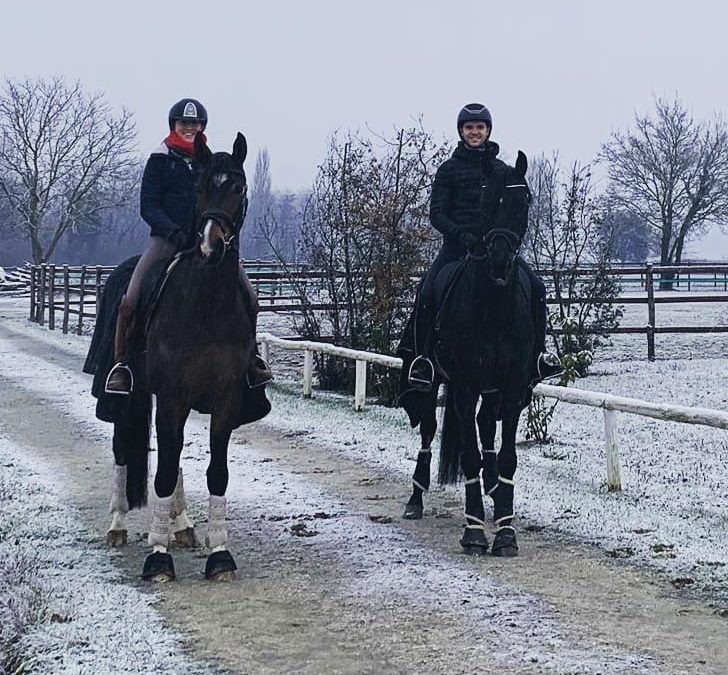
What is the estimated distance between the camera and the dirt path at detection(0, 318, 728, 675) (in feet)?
17.0

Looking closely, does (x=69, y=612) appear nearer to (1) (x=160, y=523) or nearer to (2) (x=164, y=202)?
(1) (x=160, y=523)

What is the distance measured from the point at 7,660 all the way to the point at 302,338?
13338 millimetres

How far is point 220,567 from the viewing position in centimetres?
663

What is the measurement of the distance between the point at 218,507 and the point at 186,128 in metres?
2.54


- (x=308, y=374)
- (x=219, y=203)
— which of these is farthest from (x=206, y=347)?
(x=308, y=374)

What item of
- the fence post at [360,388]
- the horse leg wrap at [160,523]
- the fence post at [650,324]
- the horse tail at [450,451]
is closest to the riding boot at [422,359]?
the horse tail at [450,451]

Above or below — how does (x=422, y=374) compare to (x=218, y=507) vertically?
above

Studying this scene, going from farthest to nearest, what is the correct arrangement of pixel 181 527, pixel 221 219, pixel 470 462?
1. pixel 470 462
2. pixel 181 527
3. pixel 221 219

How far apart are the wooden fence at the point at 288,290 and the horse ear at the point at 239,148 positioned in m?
10.6

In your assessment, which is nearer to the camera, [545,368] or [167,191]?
[167,191]

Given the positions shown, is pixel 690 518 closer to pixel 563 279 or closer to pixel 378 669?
pixel 378 669

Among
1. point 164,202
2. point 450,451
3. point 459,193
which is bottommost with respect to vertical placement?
point 450,451

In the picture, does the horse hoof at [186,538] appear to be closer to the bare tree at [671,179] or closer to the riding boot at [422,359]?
the riding boot at [422,359]

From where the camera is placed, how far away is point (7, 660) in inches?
203
